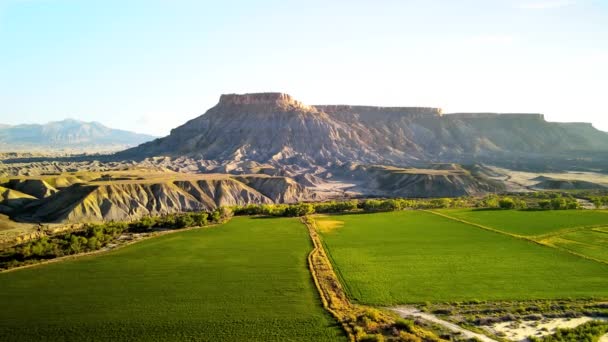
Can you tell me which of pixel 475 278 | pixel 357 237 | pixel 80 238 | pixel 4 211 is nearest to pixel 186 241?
pixel 80 238

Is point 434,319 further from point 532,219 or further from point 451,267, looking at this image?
point 532,219

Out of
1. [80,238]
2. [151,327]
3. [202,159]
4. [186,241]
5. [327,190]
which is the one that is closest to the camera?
[151,327]

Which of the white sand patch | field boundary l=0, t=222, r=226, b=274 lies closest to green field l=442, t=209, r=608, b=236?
the white sand patch

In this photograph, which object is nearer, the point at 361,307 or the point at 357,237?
the point at 361,307

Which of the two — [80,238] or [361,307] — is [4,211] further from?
[361,307]

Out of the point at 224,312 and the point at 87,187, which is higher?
the point at 87,187

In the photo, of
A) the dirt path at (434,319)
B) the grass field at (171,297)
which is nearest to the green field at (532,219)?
the grass field at (171,297)

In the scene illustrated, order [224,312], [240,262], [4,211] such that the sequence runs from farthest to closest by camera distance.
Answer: [4,211]
[240,262]
[224,312]

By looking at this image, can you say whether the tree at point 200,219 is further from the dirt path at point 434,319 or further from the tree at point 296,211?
the dirt path at point 434,319
